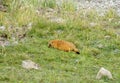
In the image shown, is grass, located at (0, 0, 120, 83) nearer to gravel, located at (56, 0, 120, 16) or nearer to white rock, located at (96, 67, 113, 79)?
white rock, located at (96, 67, 113, 79)

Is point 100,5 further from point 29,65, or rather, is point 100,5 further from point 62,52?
point 29,65

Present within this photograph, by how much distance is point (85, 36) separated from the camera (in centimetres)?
729

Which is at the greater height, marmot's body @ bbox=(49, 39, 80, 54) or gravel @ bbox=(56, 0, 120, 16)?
gravel @ bbox=(56, 0, 120, 16)

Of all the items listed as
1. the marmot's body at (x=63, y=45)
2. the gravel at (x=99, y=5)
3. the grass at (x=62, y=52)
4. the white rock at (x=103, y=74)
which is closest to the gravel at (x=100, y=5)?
the gravel at (x=99, y=5)

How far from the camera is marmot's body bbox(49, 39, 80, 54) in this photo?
21.4ft

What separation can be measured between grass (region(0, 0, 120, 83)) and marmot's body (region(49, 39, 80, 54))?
0.10 m

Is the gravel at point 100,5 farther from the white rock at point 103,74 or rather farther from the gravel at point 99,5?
the white rock at point 103,74

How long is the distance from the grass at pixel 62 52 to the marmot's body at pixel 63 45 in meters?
0.10

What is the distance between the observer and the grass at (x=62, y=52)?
209 inches

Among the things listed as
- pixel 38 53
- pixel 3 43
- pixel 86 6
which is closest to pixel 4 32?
pixel 3 43

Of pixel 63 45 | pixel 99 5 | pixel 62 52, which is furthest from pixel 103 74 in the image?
pixel 99 5

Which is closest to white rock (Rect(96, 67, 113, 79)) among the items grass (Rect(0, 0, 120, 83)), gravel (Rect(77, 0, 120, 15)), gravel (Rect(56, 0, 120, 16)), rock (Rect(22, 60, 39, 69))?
grass (Rect(0, 0, 120, 83))

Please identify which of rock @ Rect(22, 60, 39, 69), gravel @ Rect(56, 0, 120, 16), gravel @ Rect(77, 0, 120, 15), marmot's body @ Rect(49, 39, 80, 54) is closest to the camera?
rock @ Rect(22, 60, 39, 69)

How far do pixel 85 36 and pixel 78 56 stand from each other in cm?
108
